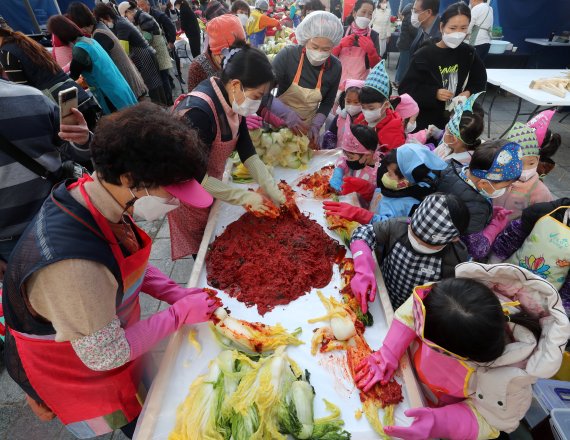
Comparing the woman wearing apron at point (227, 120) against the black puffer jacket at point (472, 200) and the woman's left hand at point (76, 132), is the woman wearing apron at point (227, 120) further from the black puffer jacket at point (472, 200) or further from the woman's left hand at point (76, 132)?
the black puffer jacket at point (472, 200)

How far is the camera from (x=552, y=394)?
192cm

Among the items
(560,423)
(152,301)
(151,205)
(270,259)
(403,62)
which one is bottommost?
(152,301)

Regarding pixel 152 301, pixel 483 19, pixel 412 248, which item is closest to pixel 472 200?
pixel 412 248

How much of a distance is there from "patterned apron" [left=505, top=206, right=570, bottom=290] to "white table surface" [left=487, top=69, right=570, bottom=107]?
4084mm

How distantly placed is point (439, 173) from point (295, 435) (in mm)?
2020

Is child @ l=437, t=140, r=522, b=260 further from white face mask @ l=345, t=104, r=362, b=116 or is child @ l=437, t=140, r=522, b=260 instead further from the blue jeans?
the blue jeans

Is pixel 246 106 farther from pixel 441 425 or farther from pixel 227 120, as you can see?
pixel 441 425

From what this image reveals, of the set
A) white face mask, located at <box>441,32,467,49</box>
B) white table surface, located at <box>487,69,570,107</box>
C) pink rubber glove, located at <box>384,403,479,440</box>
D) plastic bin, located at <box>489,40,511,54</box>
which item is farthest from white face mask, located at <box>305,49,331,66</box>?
plastic bin, located at <box>489,40,511,54</box>

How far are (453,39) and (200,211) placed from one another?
3.27 meters

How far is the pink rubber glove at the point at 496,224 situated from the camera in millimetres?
2523

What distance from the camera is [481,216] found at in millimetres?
2301

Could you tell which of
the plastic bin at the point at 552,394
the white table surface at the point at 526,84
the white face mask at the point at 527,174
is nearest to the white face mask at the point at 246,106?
the white face mask at the point at 527,174

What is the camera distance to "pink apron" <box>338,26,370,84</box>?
196 inches

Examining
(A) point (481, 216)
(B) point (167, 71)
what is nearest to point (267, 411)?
(A) point (481, 216)
